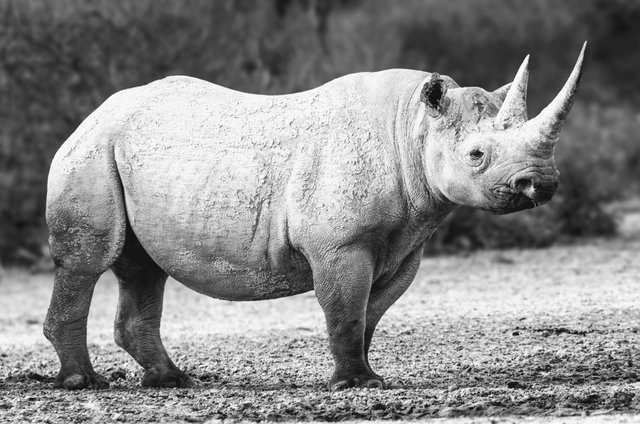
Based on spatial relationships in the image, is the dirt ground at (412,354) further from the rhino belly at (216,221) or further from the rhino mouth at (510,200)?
the rhino mouth at (510,200)

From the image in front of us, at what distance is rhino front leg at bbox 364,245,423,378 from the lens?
7.85 m

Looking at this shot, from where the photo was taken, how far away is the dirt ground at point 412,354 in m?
6.86

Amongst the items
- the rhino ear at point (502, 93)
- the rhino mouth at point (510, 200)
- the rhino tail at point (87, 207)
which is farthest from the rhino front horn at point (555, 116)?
the rhino tail at point (87, 207)

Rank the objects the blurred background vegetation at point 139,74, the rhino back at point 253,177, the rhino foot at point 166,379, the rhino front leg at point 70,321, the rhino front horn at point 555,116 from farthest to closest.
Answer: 1. the blurred background vegetation at point 139,74
2. the rhino foot at point 166,379
3. the rhino front leg at point 70,321
4. the rhino back at point 253,177
5. the rhino front horn at point 555,116

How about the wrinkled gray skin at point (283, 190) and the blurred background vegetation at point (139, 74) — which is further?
the blurred background vegetation at point (139, 74)

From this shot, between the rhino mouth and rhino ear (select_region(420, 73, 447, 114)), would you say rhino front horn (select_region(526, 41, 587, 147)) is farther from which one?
rhino ear (select_region(420, 73, 447, 114))

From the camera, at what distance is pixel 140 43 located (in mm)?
17109

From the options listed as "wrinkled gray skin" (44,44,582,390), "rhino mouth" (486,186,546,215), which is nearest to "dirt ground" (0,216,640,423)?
"wrinkled gray skin" (44,44,582,390)

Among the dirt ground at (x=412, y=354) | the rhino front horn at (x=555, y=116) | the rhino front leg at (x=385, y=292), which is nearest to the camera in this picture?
the rhino front horn at (x=555, y=116)

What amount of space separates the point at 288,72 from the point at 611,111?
45.8 feet

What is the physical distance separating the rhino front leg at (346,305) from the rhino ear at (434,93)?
2.94ft

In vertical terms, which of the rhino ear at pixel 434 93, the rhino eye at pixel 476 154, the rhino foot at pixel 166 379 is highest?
the rhino ear at pixel 434 93

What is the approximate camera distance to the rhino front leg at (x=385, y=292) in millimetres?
7848

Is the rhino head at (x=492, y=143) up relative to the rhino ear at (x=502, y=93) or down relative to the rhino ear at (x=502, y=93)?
down
